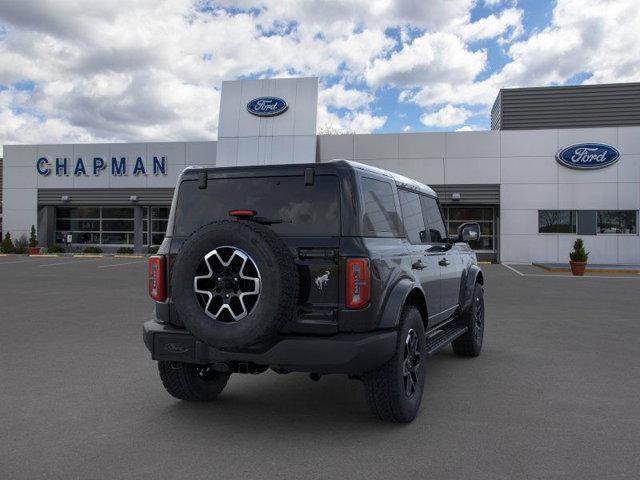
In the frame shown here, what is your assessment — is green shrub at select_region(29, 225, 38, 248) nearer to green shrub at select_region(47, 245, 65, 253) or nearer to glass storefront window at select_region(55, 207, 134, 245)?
green shrub at select_region(47, 245, 65, 253)

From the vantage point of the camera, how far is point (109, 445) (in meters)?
4.09

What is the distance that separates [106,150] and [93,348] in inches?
1088

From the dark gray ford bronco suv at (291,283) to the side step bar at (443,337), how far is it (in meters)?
0.22

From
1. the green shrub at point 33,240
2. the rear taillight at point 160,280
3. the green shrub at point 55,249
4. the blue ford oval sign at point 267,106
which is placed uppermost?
the blue ford oval sign at point 267,106

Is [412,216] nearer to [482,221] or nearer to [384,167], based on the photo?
[384,167]

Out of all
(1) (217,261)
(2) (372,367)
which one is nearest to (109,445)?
(1) (217,261)

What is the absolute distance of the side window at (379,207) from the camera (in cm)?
450

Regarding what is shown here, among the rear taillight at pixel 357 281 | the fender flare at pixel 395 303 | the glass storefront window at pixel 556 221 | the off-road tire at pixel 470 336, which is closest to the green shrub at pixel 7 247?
the glass storefront window at pixel 556 221

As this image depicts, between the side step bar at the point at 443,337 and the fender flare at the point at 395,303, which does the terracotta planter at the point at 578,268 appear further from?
the fender flare at the point at 395,303

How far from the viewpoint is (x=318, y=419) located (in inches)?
185

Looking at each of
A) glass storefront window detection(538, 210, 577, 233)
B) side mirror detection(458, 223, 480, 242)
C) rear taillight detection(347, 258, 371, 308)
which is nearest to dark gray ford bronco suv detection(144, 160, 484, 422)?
rear taillight detection(347, 258, 371, 308)

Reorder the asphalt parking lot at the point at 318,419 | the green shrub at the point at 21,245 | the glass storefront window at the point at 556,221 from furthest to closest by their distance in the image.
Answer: the green shrub at the point at 21,245
the glass storefront window at the point at 556,221
the asphalt parking lot at the point at 318,419

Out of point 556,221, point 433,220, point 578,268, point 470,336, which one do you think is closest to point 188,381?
point 433,220

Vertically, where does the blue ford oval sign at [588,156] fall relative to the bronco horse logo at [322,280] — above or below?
above
